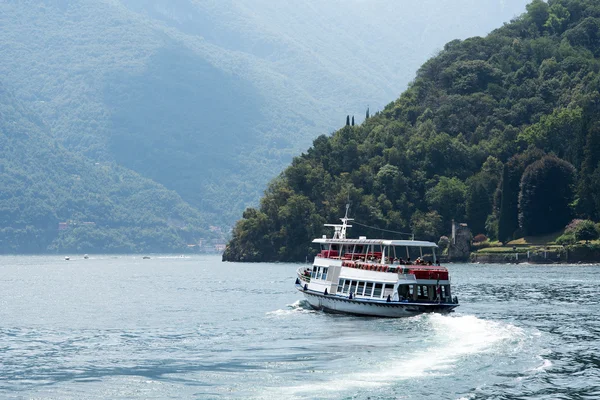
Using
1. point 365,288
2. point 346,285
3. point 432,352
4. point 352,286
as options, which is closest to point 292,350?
point 432,352

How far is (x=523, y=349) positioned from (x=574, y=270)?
111m

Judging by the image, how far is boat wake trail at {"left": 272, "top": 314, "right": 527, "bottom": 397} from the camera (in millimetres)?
57531

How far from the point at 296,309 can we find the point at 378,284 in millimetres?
12894

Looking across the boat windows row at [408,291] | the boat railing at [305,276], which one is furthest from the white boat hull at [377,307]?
the boat railing at [305,276]

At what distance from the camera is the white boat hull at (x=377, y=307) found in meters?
90.1

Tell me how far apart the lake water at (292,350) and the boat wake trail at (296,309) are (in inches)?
11.9

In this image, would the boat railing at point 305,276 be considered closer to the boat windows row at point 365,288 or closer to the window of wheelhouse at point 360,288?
the boat windows row at point 365,288

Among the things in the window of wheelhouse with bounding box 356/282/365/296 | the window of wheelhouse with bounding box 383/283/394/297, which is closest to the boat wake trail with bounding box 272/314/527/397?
the window of wheelhouse with bounding box 383/283/394/297

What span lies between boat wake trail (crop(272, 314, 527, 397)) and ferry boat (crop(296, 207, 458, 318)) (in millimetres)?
3447

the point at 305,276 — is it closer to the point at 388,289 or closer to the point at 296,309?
the point at 296,309

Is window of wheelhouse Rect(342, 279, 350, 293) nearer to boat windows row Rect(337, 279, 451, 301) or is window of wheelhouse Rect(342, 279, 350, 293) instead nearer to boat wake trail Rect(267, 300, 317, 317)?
boat windows row Rect(337, 279, 451, 301)

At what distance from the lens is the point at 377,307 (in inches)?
3622

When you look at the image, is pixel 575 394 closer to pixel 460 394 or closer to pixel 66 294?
pixel 460 394

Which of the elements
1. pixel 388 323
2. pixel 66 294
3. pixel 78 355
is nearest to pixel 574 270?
pixel 66 294
